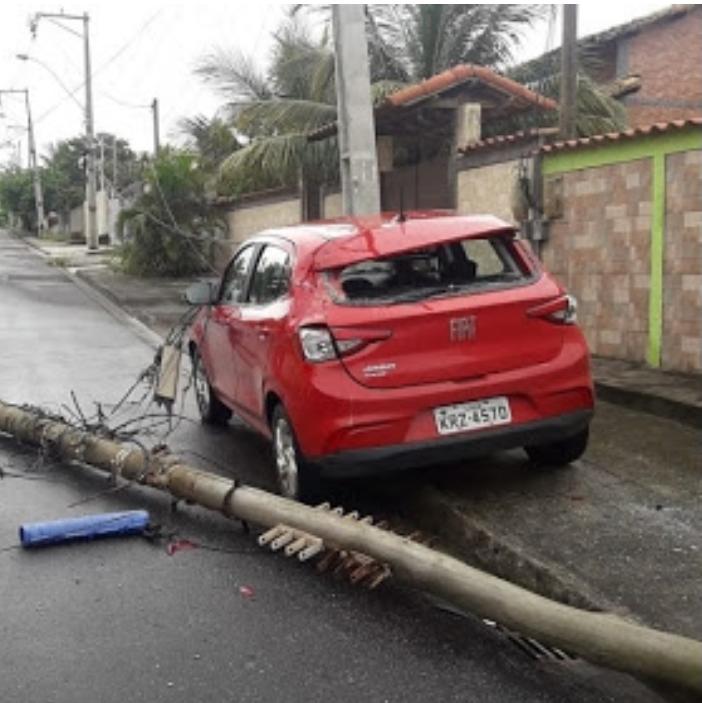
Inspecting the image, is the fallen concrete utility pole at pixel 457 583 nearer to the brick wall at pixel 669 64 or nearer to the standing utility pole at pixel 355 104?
the standing utility pole at pixel 355 104

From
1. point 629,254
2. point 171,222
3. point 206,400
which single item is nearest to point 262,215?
point 171,222

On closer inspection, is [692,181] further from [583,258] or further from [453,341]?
[453,341]

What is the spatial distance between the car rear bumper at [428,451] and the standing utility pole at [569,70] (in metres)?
6.71

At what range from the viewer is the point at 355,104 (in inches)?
357

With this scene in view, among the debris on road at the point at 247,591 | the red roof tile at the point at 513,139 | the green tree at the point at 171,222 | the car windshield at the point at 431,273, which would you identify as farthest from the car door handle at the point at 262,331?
the green tree at the point at 171,222

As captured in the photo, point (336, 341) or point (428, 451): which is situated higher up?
point (336, 341)

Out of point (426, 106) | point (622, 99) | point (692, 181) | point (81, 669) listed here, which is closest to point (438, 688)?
point (81, 669)

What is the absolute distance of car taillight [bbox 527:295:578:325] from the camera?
5176mm

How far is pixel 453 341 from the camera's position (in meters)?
5.00

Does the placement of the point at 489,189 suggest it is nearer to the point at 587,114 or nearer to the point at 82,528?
the point at 587,114

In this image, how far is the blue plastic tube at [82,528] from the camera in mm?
4844

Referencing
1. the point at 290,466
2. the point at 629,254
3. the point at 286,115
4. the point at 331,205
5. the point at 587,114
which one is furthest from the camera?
the point at 286,115

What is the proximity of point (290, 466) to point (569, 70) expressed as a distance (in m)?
7.57

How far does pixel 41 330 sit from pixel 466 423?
34.1 feet
